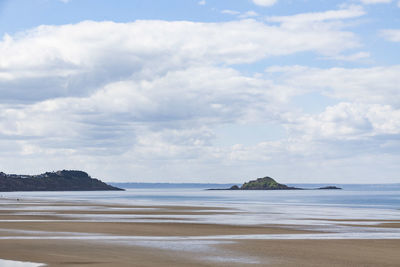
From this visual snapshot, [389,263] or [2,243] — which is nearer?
[389,263]

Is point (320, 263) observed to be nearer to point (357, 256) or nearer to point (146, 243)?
point (357, 256)

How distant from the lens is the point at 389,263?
2675 cm

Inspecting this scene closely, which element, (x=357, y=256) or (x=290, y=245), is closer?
(x=357, y=256)

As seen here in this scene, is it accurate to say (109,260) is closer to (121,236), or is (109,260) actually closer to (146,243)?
(146,243)

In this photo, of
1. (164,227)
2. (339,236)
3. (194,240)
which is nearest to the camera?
(194,240)

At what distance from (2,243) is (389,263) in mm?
19866

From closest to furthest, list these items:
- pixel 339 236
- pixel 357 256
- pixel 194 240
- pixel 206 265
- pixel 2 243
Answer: pixel 206 265, pixel 357 256, pixel 2 243, pixel 194 240, pixel 339 236

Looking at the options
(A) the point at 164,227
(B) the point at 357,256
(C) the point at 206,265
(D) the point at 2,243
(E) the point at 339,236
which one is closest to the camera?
(C) the point at 206,265

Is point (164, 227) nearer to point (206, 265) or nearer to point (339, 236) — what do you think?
point (339, 236)

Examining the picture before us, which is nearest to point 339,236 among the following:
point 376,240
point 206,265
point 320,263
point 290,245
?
point 376,240

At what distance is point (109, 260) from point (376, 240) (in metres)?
18.0

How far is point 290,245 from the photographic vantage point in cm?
3334

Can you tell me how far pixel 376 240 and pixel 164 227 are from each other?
54.9 ft

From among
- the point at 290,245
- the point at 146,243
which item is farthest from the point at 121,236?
the point at 290,245
